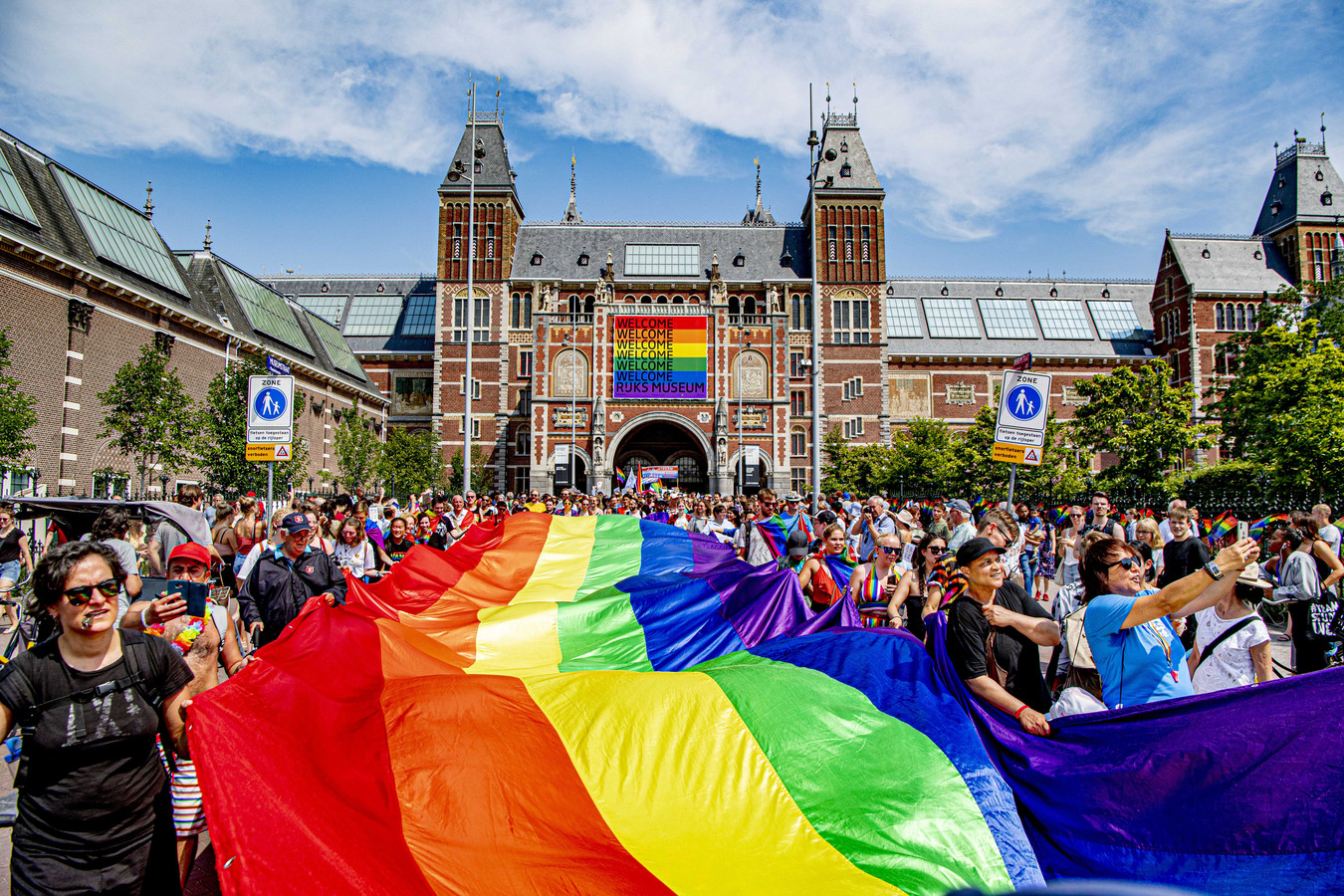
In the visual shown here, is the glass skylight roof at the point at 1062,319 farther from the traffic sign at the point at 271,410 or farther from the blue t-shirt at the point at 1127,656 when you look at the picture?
the blue t-shirt at the point at 1127,656

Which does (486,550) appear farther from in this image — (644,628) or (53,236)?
(53,236)

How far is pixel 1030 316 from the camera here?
57.8 m

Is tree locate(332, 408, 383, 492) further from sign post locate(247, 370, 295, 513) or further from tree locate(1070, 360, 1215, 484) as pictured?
tree locate(1070, 360, 1215, 484)

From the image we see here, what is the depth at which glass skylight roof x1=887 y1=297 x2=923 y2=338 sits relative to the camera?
56500mm

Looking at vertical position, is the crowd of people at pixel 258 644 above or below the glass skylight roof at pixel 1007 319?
below

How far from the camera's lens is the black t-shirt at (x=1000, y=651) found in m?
4.04

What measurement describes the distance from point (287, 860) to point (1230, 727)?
387 cm

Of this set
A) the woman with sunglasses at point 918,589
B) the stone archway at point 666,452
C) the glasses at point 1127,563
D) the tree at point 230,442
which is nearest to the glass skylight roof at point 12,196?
the tree at point 230,442

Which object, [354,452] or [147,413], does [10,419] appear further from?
[354,452]

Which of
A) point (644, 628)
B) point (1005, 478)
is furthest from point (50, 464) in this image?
point (1005, 478)

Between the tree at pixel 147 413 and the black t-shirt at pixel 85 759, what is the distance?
2363cm

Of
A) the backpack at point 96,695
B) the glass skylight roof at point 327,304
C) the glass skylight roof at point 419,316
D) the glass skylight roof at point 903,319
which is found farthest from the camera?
the glass skylight roof at point 327,304

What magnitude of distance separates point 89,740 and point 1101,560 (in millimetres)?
→ 4729

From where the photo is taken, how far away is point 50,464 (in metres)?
22.6
